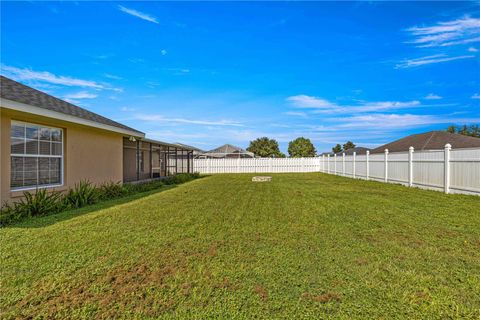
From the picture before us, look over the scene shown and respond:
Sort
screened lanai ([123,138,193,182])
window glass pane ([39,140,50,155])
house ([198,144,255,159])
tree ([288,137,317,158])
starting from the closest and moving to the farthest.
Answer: window glass pane ([39,140,50,155]) → screened lanai ([123,138,193,182]) → house ([198,144,255,159]) → tree ([288,137,317,158])

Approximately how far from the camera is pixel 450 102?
2053 cm

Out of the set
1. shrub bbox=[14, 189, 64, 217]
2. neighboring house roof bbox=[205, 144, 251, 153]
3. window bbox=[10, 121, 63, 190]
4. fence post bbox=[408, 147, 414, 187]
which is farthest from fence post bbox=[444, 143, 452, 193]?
neighboring house roof bbox=[205, 144, 251, 153]

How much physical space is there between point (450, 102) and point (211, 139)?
70.3 feet

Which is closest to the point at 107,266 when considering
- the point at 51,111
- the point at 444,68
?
the point at 51,111

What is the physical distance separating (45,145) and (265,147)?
168ft

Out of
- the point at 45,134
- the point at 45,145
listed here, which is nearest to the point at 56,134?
the point at 45,134

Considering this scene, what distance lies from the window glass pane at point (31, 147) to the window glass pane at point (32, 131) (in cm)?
12

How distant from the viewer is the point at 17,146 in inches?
253

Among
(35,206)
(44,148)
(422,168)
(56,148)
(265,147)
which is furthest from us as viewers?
(265,147)

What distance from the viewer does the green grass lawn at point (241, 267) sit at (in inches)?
88.3

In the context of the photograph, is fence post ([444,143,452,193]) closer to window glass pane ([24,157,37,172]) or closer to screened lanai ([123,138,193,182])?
screened lanai ([123,138,193,182])

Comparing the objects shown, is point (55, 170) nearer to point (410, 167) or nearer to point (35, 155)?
point (35, 155)

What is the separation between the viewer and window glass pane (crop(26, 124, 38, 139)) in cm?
674

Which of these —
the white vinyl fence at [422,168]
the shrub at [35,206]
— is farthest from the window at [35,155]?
the white vinyl fence at [422,168]
